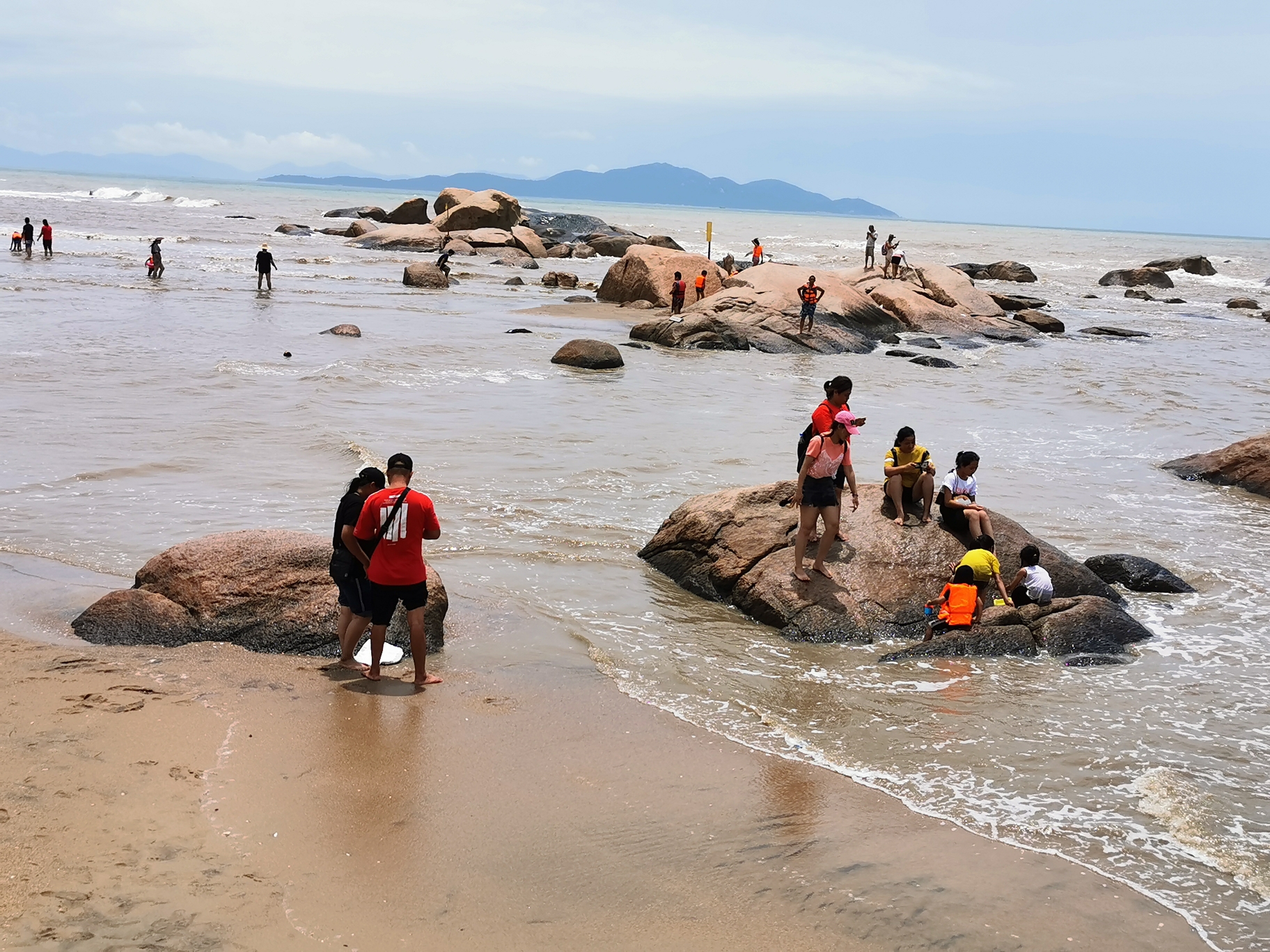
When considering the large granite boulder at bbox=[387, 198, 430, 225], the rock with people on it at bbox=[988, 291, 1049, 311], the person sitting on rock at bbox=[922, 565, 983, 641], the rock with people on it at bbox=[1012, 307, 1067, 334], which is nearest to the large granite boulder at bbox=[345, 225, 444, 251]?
the large granite boulder at bbox=[387, 198, 430, 225]

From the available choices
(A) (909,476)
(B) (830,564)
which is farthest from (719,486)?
(B) (830,564)

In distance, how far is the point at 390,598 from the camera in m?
7.26

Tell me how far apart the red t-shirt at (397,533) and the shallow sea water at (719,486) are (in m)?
1.36

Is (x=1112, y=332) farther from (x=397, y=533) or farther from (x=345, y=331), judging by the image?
(x=397, y=533)

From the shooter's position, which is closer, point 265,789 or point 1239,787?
point 265,789

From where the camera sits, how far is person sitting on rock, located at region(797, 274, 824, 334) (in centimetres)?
2769

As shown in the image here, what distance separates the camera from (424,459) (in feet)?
46.7

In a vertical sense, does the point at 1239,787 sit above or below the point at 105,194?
below

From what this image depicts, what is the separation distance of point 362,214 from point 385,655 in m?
76.0

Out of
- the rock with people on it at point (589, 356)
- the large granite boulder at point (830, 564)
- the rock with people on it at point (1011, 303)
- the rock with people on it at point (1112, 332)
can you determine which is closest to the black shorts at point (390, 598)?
the large granite boulder at point (830, 564)

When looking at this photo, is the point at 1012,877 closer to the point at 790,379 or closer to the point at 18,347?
the point at 790,379

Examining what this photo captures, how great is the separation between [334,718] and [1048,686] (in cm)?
487

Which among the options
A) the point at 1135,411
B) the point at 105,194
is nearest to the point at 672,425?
the point at 1135,411

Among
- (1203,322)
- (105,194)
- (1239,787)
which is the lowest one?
(1239,787)
